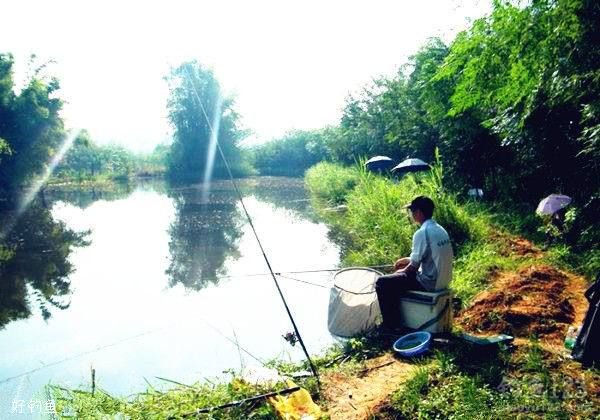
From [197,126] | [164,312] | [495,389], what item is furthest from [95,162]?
[495,389]

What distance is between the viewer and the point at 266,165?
51.3 metres

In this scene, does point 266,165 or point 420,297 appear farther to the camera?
point 266,165

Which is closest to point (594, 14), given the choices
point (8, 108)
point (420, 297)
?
point (420, 297)

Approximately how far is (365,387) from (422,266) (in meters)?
1.25

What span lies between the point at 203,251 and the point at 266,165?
41.6m

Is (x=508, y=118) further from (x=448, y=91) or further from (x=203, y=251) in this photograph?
(x=203, y=251)

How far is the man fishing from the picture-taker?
387cm

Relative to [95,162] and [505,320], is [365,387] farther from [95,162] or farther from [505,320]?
[95,162]

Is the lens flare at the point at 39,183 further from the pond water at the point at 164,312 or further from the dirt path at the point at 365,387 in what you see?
the dirt path at the point at 365,387

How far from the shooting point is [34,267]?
29.9ft

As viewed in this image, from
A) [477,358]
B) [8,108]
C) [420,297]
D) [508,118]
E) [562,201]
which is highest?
[8,108]

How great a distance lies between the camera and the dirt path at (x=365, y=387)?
3.15 metres

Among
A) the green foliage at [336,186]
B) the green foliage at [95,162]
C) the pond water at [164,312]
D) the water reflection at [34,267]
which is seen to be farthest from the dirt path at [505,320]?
the green foliage at [95,162]

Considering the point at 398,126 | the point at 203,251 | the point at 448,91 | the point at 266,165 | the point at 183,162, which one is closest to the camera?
the point at 203,251
